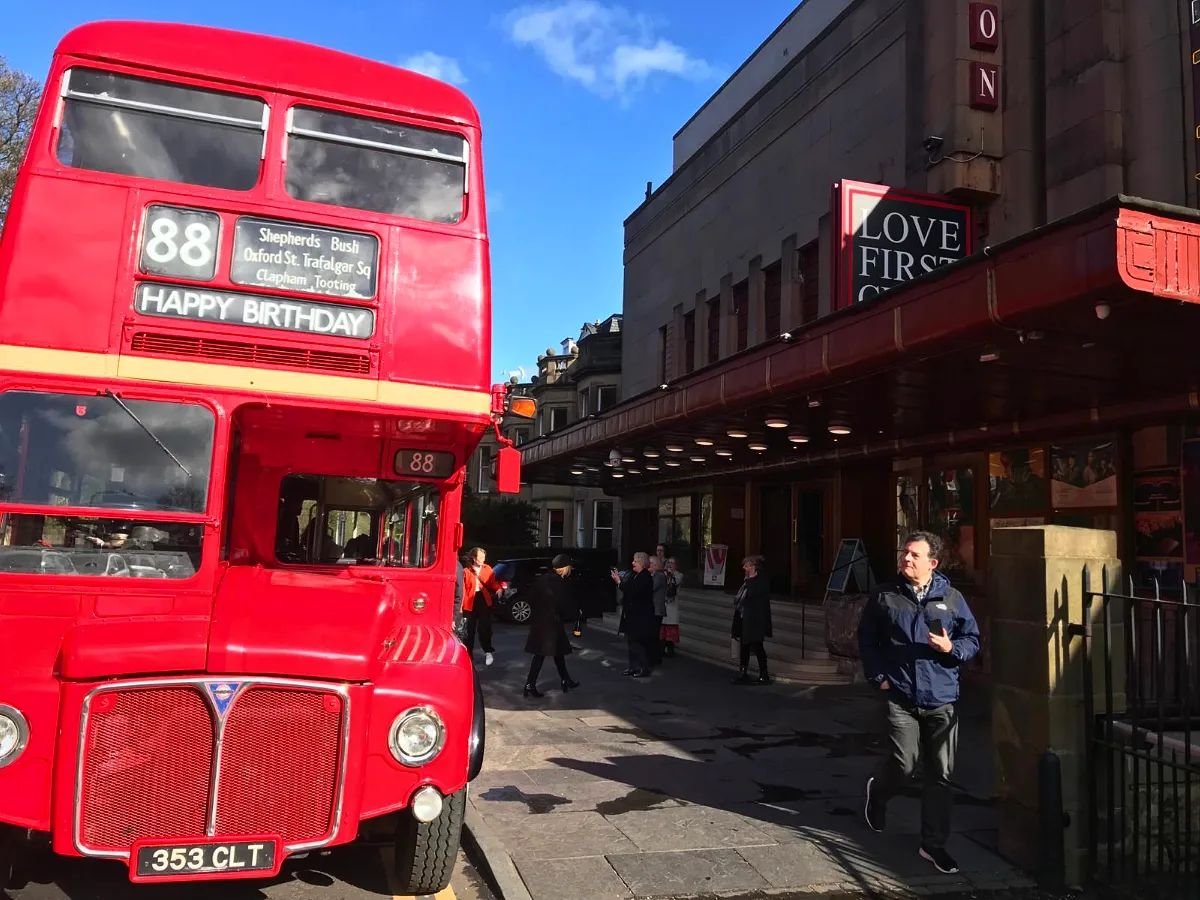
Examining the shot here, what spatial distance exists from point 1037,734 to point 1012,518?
25.5 feet

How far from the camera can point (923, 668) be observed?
5.07m

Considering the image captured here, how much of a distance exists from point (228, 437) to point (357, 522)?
5.66 feet

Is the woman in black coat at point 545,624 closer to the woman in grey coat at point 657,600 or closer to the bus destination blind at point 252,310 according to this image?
the woman in grey coat at point 657,600

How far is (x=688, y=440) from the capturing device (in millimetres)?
15867

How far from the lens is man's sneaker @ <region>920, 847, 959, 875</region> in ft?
16.2

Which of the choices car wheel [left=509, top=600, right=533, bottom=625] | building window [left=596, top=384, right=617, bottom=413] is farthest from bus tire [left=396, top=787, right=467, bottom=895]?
building window [left=596, top=384, right=617, bottom=413]

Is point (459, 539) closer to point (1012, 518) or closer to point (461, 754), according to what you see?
point (461, 754)

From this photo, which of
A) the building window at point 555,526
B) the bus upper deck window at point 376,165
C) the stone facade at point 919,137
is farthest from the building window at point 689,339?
the bus upper deck window at point 376,165

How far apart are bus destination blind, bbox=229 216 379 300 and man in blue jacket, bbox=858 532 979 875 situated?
3.58 metres

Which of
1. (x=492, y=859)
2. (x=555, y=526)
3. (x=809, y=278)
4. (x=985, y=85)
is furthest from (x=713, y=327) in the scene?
(x=492, y=859)

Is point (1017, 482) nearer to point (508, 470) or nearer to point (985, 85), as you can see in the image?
point (985, 85)

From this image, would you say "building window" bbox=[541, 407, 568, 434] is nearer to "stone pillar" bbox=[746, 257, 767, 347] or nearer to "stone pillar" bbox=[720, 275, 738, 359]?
"stone pillar" bbox=[720, 275, 738, 359]

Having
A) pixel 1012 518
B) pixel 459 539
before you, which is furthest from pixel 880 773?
pixel 1012 518

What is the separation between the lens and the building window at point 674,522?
23078 mm
